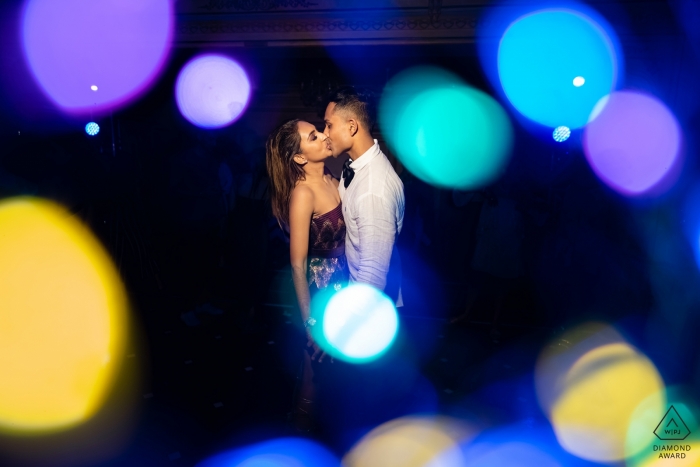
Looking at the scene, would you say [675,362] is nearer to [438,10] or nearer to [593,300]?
[593,300]

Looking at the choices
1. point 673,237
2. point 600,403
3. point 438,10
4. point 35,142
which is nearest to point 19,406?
point 35,142

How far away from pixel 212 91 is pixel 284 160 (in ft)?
17.5

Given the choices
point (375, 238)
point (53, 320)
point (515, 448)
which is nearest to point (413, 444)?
point (515, 448)

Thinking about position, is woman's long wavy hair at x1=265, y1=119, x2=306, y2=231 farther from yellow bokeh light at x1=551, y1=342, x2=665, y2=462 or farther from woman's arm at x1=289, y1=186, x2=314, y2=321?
yellow bokeh light at x1=551, y1=342, x2=665, y2=462

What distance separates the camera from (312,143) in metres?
2.29

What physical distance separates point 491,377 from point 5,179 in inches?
189

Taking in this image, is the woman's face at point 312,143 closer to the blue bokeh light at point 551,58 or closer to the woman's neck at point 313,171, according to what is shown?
the woman's neck at point 313,171

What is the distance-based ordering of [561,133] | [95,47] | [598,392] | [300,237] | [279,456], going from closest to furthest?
[300,237] → [279,456] → [598,392] → [561,133] → [95,47]

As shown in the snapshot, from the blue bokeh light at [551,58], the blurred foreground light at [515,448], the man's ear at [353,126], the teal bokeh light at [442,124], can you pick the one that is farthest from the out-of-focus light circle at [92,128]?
the blurred foreground light at [515,448]

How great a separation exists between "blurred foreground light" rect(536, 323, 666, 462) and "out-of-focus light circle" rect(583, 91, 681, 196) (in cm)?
237

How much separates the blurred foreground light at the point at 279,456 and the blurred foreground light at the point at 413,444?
0.15 metres

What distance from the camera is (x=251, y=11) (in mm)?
5859

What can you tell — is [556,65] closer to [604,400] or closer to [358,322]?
[604,400]

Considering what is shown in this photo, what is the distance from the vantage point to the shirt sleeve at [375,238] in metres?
1.88
